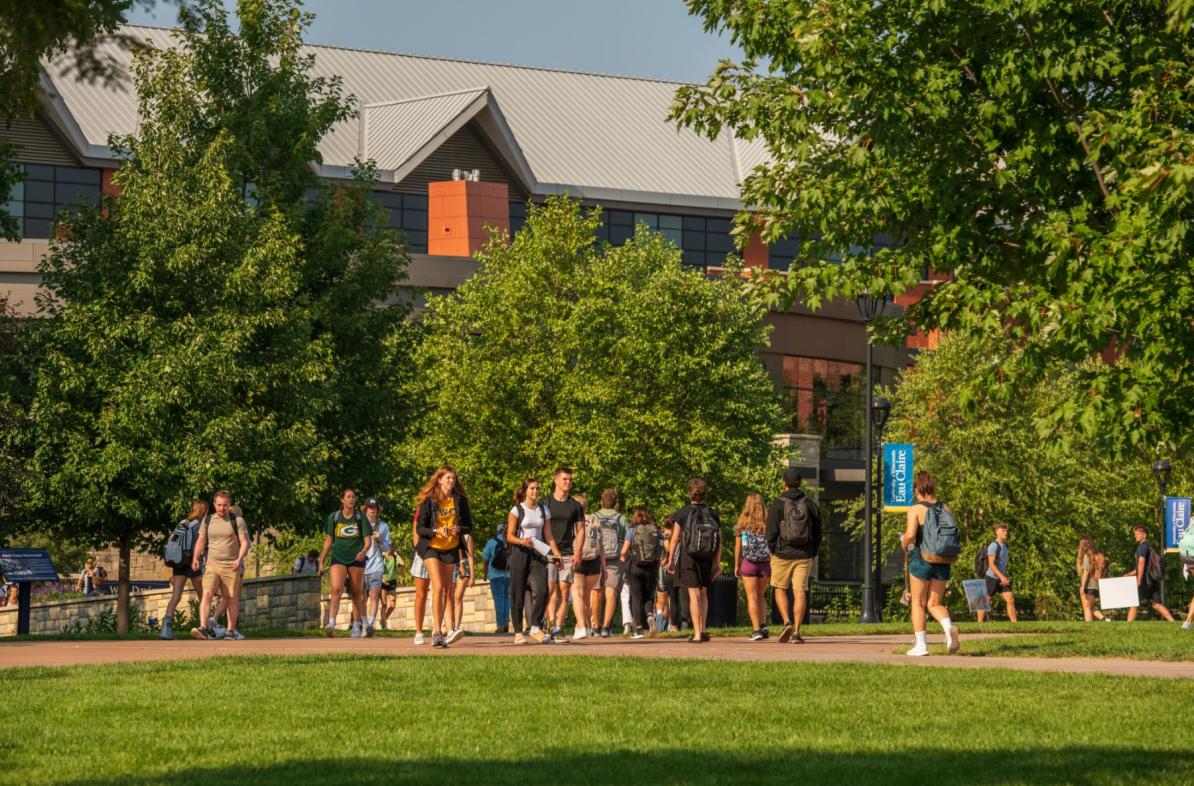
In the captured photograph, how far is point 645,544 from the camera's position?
21.2 meters

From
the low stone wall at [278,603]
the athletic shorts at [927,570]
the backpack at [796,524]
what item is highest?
the backpack at [796,524]

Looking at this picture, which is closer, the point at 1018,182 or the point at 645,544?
the point at 1018,182

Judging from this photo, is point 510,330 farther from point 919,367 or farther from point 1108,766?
point 1108,766

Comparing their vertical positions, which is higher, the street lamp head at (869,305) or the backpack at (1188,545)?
A: the street lamp head at (869,305)

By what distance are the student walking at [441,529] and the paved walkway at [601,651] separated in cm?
54

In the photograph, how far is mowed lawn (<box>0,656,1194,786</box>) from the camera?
8.20 meters

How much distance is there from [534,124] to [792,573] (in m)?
52.7

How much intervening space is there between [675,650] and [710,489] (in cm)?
2474

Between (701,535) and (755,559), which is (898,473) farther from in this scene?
(701,535)

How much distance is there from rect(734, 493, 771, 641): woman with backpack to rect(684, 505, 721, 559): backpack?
0.30 meters

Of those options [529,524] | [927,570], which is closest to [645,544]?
[529,524]

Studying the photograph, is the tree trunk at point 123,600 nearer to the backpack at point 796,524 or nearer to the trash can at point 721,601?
the trash can at point 721,601

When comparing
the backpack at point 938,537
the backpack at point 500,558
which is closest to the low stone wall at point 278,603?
the backpack at point 500,558

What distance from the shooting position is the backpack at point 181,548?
824 inches
